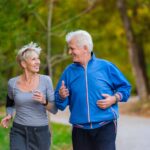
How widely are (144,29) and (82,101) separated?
19.8 meters

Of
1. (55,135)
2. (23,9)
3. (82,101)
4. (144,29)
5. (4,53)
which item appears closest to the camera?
(82,101)

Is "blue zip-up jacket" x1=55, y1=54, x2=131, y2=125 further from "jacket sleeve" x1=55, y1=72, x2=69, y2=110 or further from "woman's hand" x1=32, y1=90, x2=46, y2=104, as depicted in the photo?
"woman's hand" x1=32, y1=90, x2=46, y2=104

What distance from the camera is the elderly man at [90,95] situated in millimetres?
6230

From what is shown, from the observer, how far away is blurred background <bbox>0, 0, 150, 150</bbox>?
11.0 metres

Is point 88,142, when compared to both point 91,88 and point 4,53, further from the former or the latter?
point 4,53

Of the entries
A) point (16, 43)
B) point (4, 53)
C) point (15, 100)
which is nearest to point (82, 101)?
point (15, 100)

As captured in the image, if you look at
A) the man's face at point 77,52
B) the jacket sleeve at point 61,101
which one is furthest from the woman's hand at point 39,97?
the man's face at point 77,52

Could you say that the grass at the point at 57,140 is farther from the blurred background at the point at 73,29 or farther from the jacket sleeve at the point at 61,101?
the jacket sleeve at the point at 61,101

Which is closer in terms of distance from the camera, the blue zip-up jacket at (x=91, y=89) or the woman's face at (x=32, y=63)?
the blue zip-up jacket at (x=91, y=89)

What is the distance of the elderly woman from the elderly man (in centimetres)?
20

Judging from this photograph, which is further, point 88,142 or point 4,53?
point 4,53

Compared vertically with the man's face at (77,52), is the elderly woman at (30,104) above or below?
below

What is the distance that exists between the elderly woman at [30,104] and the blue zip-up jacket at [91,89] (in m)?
0.17

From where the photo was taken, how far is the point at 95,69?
20.8 ft
